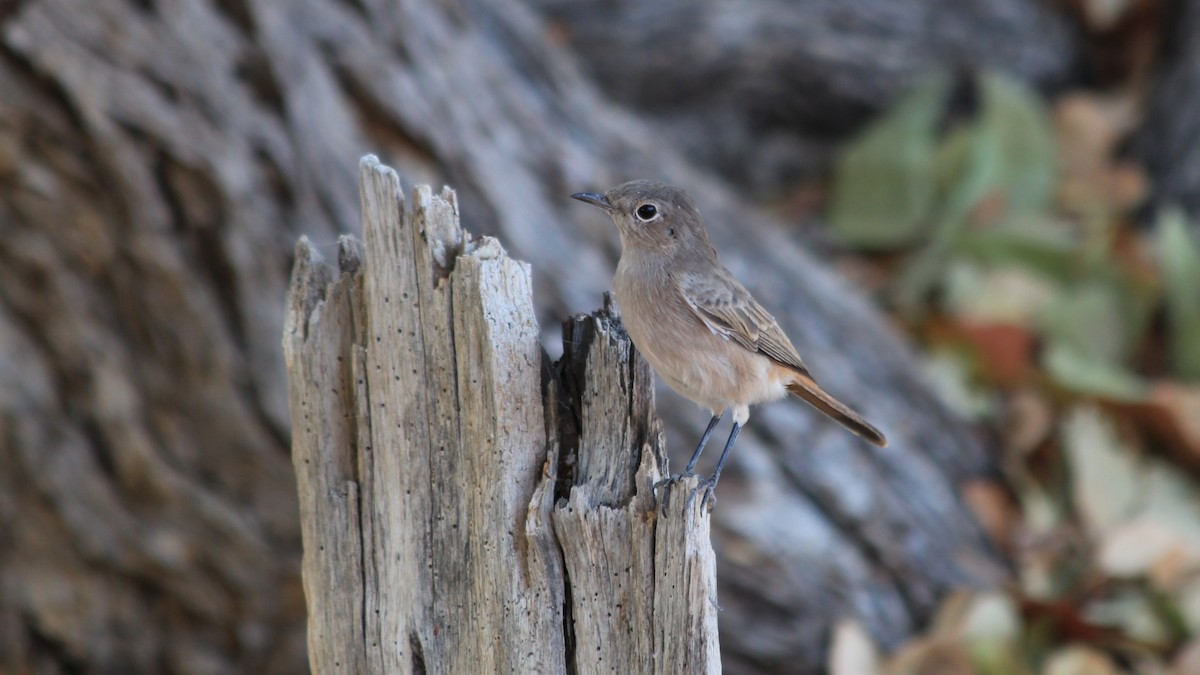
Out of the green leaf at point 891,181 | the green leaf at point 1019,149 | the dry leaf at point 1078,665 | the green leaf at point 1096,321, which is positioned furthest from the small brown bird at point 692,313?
the green leaf at point 1019,149

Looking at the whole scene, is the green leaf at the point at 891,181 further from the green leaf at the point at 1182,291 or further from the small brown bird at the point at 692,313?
the small brown bird at the point at 692,313

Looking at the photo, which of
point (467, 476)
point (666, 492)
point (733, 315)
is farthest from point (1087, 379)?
point (467, 476)

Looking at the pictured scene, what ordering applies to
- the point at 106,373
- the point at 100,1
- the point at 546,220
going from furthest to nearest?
the point at 546,220 < the point at 106,373 < the point at 100,1

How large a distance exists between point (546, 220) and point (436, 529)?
3009 mm

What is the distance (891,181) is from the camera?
24.9 ft

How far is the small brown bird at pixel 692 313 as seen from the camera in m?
3.42

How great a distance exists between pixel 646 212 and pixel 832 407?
95 centimetres

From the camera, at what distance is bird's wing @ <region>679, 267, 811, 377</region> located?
3605 millimetres

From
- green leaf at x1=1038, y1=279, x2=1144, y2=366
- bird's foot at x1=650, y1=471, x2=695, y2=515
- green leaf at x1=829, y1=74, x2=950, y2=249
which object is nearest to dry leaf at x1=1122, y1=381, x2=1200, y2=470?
green leaf at x1=1038, y1=279, x2=1144, y2=366

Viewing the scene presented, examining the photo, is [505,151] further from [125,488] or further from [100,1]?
[125,488]

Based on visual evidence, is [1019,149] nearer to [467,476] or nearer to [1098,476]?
[1098,476]

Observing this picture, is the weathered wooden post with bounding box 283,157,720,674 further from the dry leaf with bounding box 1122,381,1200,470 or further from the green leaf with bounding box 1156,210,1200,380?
the green leaf with bounding box 1156,210,1200,380

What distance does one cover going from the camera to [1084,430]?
607 centimetres

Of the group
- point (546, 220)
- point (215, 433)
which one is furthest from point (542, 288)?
point (215, 433)
